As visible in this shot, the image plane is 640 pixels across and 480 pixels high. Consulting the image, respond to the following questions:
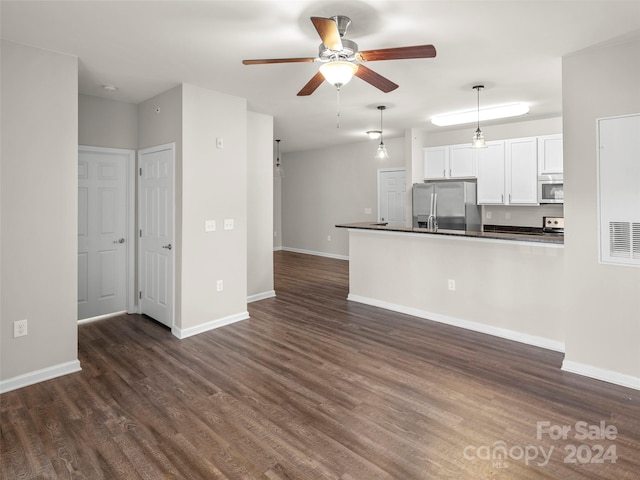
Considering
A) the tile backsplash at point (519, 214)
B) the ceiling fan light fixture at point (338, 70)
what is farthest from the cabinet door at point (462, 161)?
Result: the ceiling fan light fixture at point (338, 70)

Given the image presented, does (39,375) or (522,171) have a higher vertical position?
(522,171)

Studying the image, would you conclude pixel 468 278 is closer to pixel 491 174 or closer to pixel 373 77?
pixel 373 77

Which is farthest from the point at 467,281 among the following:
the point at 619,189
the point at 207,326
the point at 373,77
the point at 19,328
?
the point at 19,328

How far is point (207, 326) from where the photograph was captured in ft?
14.0

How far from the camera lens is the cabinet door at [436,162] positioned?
22.3ft

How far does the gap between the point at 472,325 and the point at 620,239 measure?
1726 millimetres

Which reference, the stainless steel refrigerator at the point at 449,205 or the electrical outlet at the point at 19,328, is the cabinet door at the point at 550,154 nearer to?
the stainless steel refrigerator at the point at 449,205

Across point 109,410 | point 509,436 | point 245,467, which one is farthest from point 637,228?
point 109,410

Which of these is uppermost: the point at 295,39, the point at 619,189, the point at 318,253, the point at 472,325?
the point at 295,39

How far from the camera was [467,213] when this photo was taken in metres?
6.36

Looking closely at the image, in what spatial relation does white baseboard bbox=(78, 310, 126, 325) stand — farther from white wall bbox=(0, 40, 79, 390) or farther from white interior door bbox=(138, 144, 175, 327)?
white wall bbox=(0, 40, 79, 390)

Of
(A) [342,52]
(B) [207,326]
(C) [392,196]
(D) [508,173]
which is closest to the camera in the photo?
(A) [342,52]

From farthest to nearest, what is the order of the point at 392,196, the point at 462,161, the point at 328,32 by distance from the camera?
the point at 392,196 → the point at 462,161 → the point at 328,32

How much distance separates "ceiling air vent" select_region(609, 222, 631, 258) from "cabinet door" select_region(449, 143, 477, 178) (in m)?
3.61
